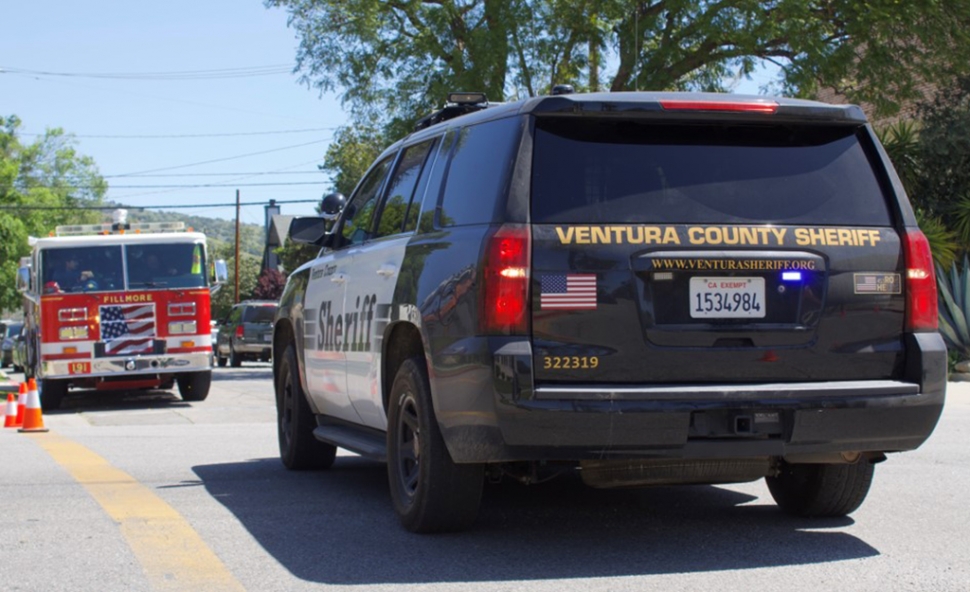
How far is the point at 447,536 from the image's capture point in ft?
20.7

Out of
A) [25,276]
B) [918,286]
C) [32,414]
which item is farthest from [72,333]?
[918,286]

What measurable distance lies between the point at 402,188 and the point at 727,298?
2.29 m

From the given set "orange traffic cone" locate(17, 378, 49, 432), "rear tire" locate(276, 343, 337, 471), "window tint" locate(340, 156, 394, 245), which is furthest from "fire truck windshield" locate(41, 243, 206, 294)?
"window tint" locate(340, 156, 394, 245)

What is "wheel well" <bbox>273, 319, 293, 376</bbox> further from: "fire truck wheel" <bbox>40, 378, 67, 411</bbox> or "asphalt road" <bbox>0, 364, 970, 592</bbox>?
"fire truck wheel" <bbox>40, 378, 67, 411</bbox>

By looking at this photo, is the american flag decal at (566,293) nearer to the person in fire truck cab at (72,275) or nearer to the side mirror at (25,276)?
the person in fire truck cab at (72,275)

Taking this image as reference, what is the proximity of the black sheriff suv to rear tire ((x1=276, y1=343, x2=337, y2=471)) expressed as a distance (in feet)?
8.91

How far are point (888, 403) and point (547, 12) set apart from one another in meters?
21.3

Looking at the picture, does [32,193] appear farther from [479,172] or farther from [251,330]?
[479,172]

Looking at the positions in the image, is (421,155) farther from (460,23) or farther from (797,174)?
(460,23)

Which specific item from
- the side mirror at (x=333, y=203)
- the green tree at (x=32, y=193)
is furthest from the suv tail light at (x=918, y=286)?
the green tree at (x=32, y=193)

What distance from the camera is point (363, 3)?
27484 millimetres

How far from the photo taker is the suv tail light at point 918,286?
5.86m

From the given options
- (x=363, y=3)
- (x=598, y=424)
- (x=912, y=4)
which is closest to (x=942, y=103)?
(x=912, y=4)

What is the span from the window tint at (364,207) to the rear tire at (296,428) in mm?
1199
